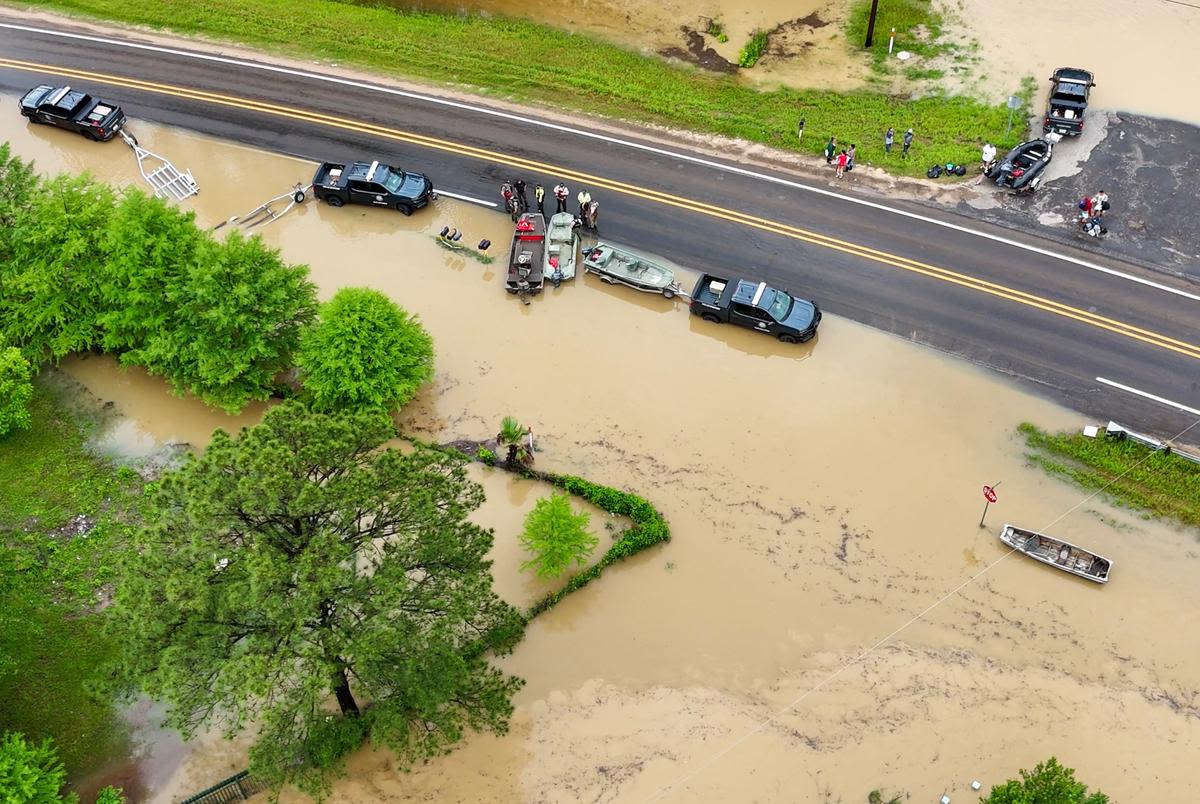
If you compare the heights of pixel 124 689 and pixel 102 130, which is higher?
pixel 102 130

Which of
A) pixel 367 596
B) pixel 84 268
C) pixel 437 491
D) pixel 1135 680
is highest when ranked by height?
pixel 84 268

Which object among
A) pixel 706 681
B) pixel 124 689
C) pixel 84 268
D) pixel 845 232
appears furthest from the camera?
pixel 845 232

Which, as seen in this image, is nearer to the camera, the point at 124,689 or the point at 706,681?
the point at 124,689

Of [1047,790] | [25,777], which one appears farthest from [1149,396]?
[25,777]

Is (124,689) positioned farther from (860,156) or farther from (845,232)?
(860,156)

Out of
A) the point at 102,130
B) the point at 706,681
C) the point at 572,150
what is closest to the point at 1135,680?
the point at 706,681

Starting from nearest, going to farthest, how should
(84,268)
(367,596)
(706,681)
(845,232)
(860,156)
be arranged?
1. (367,596)
2. (706,681)
3. (84,268)
4. (845,232)
5. (860,156)

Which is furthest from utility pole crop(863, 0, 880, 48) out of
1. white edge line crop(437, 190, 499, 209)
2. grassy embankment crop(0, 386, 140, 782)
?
grassy embankment crop(0, 386, 140, 782)

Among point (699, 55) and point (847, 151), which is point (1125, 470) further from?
point (699, 55)
